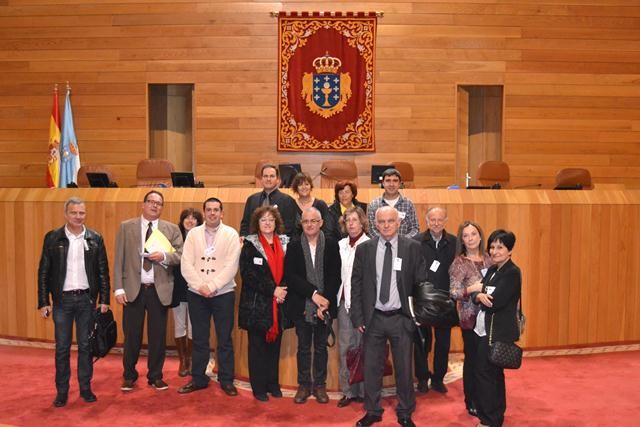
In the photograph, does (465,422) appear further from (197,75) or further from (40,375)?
(197,75)

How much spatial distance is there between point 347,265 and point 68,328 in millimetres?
1913

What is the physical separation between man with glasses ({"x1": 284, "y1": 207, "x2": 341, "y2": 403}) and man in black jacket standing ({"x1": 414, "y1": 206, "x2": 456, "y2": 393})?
2.29ft

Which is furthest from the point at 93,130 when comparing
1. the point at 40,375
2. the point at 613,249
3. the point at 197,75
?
the point at 613,249

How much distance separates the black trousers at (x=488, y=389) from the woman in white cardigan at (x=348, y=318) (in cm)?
87

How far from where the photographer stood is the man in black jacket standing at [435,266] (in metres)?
4.95

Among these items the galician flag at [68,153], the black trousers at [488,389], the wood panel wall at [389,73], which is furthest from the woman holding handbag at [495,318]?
the galician flag at [68,153]

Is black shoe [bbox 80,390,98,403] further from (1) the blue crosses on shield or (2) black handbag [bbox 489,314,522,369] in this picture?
(1) the blue crosses on shield

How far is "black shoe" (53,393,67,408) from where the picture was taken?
466 centimetres

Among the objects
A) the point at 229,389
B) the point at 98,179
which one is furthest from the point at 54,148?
the point at 229,389

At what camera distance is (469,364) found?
449cm

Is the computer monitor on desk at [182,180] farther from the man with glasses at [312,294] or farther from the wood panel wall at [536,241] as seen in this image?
the man with glasses at [312,294]

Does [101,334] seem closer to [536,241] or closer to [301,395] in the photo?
[301,395]

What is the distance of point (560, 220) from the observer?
20.7ft

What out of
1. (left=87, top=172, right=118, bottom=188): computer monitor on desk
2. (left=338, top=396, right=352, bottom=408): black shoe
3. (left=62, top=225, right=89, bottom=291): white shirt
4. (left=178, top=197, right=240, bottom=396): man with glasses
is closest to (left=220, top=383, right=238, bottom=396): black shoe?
(left=178, top=197, right=240, bottom=396): man with glasses
